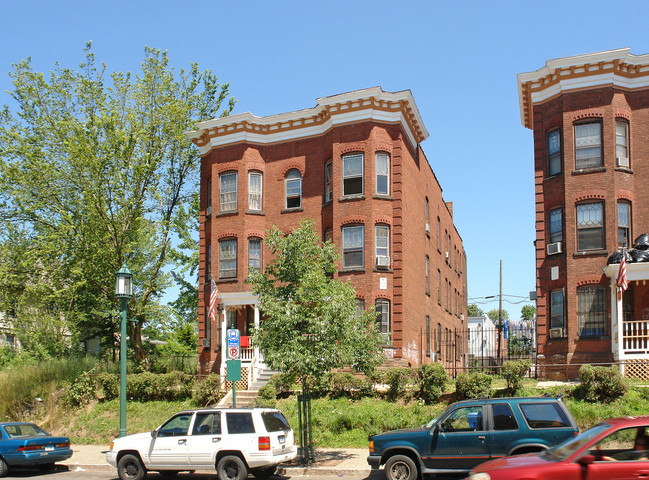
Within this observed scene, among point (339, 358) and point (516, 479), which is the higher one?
point (339, 358)

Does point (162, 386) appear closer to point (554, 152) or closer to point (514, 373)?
point (514, 373)

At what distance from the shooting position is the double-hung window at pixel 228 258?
31.5 m

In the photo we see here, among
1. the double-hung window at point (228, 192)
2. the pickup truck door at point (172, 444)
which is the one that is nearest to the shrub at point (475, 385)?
the pickup truck door at point (172, 444)

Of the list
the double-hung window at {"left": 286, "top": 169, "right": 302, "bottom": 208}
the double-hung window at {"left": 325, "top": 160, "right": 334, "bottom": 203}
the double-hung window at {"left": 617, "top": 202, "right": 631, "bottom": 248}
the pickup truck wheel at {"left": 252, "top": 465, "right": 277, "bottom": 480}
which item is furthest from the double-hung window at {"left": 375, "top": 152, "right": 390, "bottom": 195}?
the pickup truck wheel at {"left": 252, "top": 465, "right": 277, "bottom": 480}

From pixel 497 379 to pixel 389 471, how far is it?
14.4 metres

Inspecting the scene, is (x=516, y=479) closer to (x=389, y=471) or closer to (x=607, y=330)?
(x=389, y=471)

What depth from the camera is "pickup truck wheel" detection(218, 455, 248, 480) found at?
15.3 m

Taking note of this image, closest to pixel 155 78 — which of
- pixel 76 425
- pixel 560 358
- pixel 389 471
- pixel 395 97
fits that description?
pixel 395 97

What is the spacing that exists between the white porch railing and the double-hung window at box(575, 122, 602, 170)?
19.7 ft

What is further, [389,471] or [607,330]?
[607,330]

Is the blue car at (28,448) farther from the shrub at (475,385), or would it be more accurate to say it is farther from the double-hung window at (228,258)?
the double-hung window at (228,258)

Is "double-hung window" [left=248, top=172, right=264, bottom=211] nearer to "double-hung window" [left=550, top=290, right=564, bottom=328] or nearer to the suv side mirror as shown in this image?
"double-hung window" [left=550, top=290, right=564, bottom=328]

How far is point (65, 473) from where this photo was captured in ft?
61.8

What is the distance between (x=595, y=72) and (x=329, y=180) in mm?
11473
